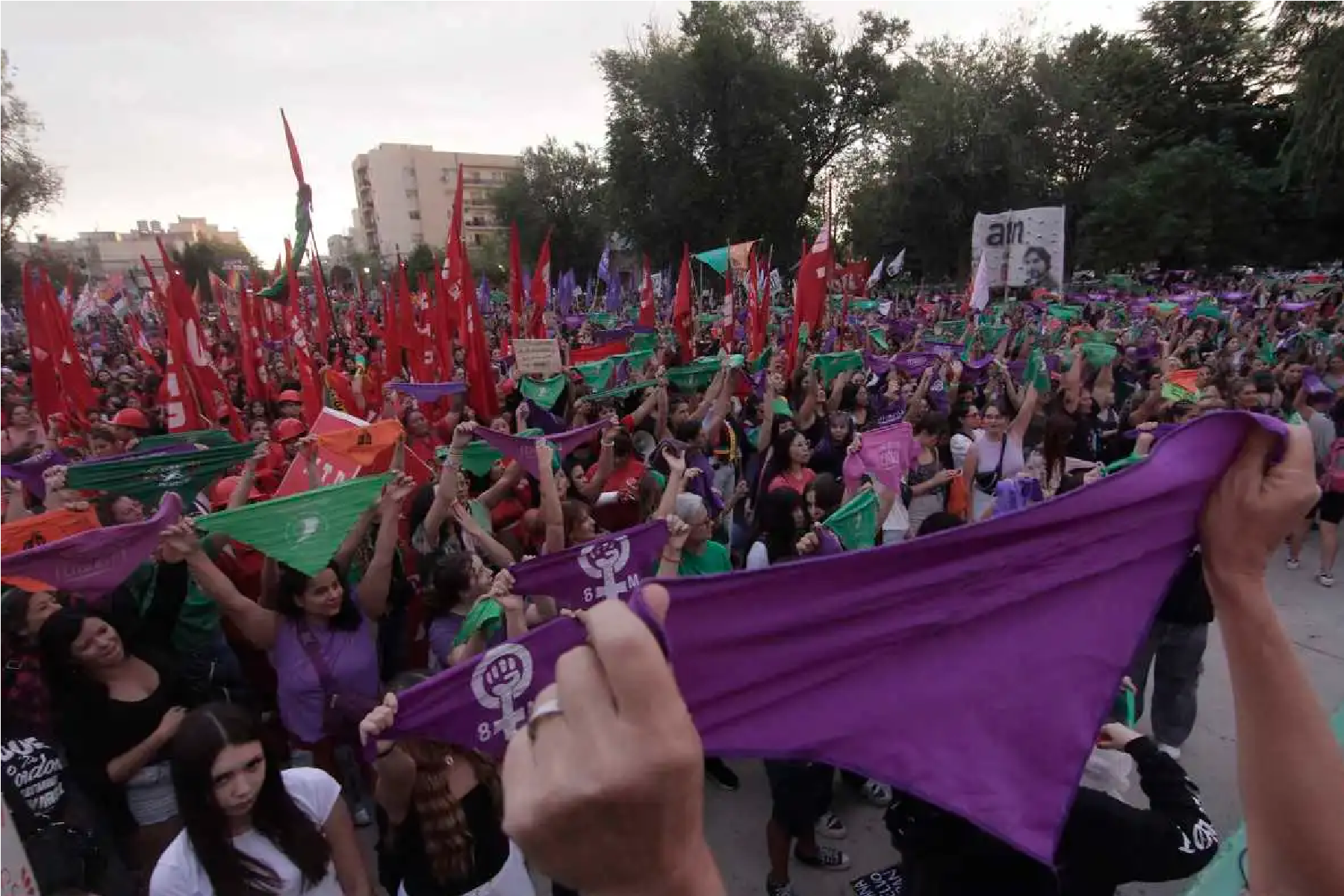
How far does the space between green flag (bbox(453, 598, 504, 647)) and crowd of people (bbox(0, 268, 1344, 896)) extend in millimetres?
15

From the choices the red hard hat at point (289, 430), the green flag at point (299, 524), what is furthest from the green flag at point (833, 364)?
the green flag at point (299, 524)

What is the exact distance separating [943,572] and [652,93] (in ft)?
106

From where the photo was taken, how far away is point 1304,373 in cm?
670

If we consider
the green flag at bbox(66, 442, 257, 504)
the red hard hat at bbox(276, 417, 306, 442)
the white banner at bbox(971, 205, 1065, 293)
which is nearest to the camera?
the green flag at bbox(66, 442, 257, 504)

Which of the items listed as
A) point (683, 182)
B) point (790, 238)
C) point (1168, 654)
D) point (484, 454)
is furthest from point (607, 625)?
point (790, 238)

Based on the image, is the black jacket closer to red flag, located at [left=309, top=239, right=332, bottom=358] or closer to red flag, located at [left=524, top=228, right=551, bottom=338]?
red flag, located at [left=309, top=239, right=332, bottom=358]

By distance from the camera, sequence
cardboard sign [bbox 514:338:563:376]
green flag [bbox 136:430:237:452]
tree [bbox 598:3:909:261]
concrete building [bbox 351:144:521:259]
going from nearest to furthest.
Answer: green flag [bbox 136:430:237:452] < cardboard sign [bbox 514:338:563:376] < tree [bbox 598:3:909:261] < concrete building [bbox 351:144:521:259]

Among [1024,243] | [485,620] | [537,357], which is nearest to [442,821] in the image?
[485,620]

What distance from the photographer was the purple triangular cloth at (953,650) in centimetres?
157

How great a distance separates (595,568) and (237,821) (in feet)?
5.03

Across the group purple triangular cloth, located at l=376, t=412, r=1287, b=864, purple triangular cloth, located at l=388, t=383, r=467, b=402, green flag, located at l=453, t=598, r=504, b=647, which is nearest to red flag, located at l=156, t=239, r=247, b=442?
purple triangular cloth, located at l=388, t=383, r=467, b=402

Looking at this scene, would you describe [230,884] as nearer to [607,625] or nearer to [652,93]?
[607,625]

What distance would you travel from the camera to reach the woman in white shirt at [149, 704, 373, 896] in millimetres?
1970

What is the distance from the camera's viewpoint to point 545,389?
24.3 ft
